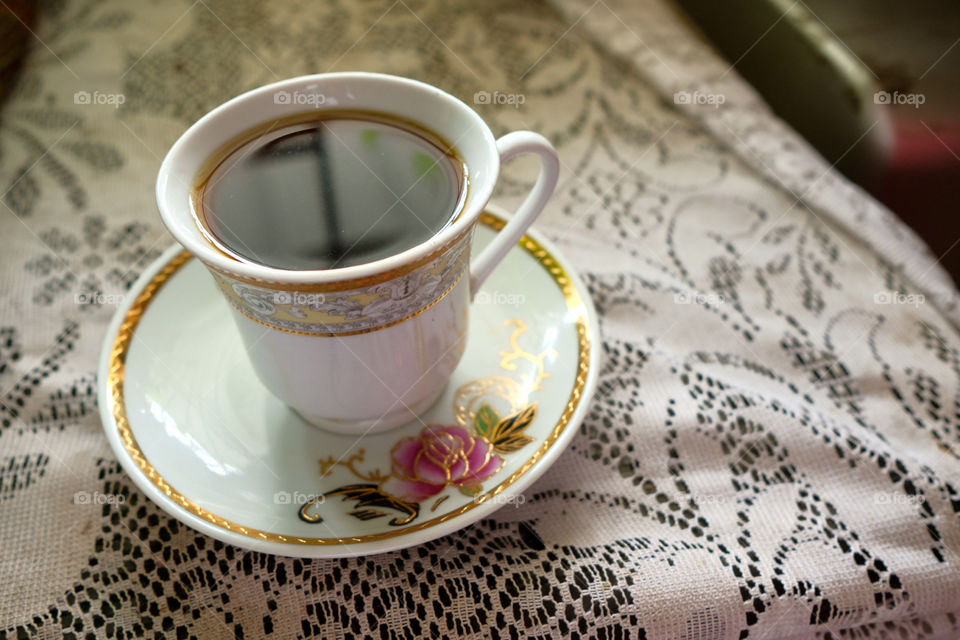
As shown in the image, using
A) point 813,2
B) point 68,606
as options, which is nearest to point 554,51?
point 813,2

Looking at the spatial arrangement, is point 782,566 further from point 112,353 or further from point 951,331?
point 112,353

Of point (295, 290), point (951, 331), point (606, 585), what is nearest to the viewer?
point (295, 290)

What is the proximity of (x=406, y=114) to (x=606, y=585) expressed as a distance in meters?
0.46

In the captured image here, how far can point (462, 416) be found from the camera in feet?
2.23
